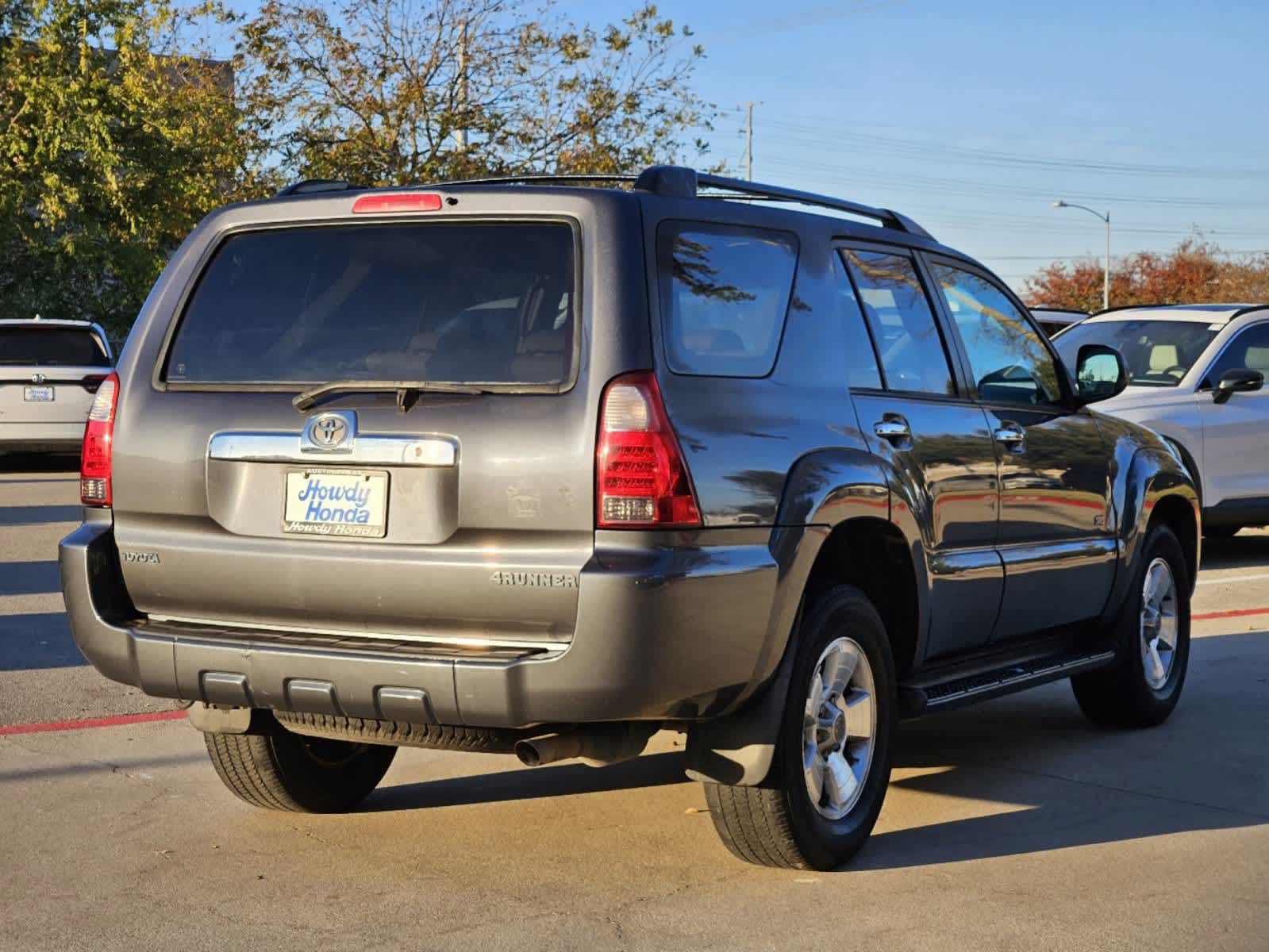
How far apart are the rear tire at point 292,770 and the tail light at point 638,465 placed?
149 cm

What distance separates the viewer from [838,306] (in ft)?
17.5

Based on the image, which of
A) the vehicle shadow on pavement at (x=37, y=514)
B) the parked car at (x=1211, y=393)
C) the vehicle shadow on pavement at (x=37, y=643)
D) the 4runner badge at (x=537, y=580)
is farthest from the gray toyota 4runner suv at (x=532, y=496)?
the vehicle shadow on pavement at (x=37, y=514)

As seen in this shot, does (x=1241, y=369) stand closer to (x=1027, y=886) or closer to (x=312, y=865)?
(x=1027, y=886)

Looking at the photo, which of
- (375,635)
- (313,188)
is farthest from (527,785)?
(313,188)

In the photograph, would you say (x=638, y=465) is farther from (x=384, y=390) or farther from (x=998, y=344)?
(x=998, y=344)

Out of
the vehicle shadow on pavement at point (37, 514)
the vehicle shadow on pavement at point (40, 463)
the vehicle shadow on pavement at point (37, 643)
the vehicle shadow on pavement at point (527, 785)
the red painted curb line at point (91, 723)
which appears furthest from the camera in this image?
the vehicle shadow on pavement at point (40, 463)

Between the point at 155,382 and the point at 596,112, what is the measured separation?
28.6 meters

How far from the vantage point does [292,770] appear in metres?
5.53

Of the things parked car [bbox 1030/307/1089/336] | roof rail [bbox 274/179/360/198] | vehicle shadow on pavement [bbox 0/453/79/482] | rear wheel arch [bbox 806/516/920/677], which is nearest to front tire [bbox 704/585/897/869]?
rear wheel arch [bbox 806/516/920/677]

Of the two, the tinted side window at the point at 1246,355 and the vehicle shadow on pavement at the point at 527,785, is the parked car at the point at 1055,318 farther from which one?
the vehicle shadow on pavement at the point at 527,785

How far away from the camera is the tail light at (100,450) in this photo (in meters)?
4.98

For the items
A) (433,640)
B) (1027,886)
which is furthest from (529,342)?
(1027,886)

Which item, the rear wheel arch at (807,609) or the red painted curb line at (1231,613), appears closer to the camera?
the rear wheel arch at (807,609)

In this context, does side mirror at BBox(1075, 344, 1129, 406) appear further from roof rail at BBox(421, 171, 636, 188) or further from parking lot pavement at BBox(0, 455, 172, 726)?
parking lot pavement at BBox(0, 455, 172, 726)
